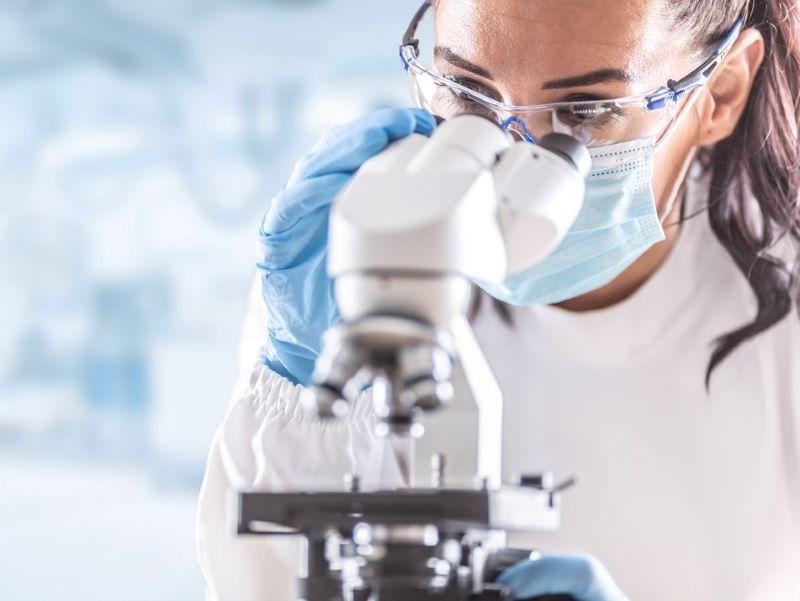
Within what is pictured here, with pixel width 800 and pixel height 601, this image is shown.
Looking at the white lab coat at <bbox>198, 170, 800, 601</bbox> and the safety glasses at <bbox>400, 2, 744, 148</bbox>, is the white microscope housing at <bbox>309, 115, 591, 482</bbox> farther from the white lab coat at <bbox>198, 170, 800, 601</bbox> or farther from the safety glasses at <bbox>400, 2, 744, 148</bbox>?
the white lab coat at <bbox>198, 170, 800, 601</bbox>

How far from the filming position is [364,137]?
1056 mm

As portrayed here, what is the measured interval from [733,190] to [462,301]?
3.77ft

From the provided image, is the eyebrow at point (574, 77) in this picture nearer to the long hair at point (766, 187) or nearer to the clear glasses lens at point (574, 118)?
the clear glasses lens at point (574, 118)

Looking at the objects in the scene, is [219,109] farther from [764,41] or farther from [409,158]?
Answer: [409,158]

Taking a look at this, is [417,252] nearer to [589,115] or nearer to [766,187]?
[589,115]

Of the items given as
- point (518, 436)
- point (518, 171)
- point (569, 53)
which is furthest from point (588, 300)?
point (518, 171)

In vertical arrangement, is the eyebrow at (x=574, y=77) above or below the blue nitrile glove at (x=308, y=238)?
above

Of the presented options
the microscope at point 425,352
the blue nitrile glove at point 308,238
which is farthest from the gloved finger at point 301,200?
the microscope at point 425,352

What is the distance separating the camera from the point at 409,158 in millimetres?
909

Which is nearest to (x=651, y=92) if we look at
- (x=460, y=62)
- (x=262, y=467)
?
(x=460, y=62)

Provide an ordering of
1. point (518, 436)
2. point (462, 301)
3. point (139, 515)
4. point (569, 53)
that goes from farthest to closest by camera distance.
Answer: point (139, 515), point (518, 436), point (569, 53), point (462, 301)

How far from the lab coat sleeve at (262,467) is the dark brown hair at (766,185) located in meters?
0.76

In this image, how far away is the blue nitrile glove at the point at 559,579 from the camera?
0.99 m

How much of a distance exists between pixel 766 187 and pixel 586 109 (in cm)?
53
